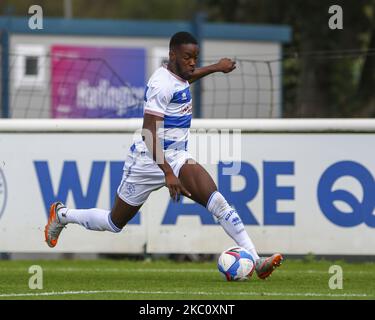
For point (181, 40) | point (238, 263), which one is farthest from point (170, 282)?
point (181, 40)

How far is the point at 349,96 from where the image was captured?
26516 mm

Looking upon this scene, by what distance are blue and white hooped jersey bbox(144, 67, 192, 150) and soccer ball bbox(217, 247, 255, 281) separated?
3.76ft

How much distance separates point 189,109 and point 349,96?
1564cm

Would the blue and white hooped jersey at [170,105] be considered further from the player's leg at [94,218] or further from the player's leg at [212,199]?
the player's leg at [94,218]

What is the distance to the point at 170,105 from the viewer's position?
11141mm

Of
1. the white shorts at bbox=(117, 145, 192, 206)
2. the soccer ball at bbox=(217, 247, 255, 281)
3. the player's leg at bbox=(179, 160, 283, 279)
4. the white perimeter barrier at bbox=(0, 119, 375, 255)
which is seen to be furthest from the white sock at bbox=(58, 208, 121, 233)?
the white perimeter barrier at bbox=(0, 119, 375, 255)

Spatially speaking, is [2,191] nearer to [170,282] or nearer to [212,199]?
[170,282]

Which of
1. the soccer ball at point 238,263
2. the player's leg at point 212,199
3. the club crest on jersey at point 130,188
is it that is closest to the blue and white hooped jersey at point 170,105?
the player's leg at point 212,199

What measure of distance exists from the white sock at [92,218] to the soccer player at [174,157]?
4cm

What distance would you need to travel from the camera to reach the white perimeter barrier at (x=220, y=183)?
45.9ft

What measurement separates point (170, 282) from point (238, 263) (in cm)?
110
